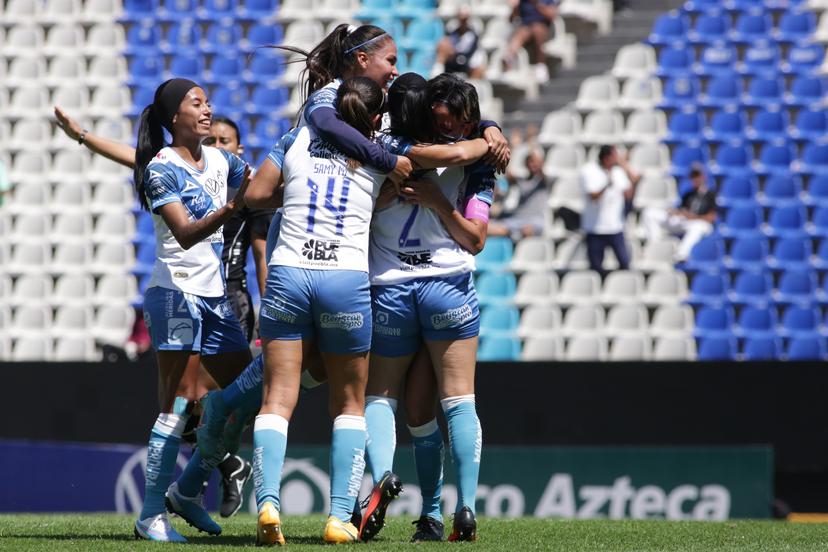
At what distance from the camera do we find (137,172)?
577 centimetres

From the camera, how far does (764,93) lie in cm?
1424

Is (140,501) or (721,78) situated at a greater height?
(721,78)

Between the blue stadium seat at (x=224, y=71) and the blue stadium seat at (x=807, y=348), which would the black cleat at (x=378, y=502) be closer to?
the blue stadium seat at (x=807, y=348)

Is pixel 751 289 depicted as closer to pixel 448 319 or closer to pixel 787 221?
pixel 787 221

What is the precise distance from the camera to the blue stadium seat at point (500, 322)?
504 inches

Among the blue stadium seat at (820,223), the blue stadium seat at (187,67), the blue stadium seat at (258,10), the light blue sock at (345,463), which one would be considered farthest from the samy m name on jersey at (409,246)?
the blue stadium seat at (258,10)

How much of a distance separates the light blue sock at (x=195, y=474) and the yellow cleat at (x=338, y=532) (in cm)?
86

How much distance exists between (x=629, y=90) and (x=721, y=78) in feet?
3.37

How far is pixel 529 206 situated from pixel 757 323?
257 centimetres

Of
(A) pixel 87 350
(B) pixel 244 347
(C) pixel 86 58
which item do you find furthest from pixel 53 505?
(C) pixel 86 58

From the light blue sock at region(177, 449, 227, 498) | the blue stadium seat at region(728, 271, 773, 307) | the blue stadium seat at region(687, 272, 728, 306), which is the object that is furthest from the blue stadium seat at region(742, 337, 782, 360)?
the light blue sock at region(177, 449, 227, 498)

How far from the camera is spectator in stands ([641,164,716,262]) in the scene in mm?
13039

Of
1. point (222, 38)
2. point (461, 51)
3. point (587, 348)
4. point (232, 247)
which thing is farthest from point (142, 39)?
point (232, 247)

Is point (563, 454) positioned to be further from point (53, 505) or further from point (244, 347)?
point (244, 347)
